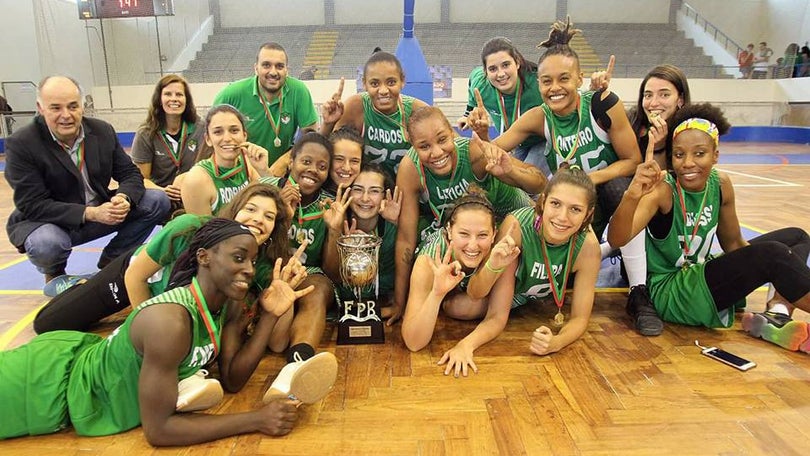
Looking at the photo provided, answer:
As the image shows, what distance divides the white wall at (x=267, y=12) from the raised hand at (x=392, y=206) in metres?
18.9

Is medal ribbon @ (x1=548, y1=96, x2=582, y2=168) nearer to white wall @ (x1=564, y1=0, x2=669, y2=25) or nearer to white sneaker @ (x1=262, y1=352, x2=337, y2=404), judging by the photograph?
white sneaker @ (x1=262, y1=352, x2=337, y2=404)

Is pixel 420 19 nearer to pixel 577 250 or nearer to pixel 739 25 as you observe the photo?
pixel 739 25

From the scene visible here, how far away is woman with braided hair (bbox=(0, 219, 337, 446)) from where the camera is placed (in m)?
1.95

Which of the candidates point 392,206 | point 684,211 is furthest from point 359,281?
point 684,211

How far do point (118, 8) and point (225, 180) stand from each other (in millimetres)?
13869

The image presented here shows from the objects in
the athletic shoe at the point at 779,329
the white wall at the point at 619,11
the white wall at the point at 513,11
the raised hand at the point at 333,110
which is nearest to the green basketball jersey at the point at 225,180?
the raised hand at the point at 333,110

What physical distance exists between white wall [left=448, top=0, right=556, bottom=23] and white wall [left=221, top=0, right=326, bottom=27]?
605cm

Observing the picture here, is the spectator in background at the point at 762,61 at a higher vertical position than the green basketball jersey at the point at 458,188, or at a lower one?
higher

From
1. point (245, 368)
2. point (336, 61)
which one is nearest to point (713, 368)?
point (245, 368)

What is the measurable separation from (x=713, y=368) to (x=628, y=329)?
539 millimetres

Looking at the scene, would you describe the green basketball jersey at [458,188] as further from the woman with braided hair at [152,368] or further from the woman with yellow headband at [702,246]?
the woman with braided hair at [152,368]

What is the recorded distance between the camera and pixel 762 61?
17391 mm

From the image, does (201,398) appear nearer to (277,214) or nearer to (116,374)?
(116,374)

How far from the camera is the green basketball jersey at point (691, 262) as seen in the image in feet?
10.0
